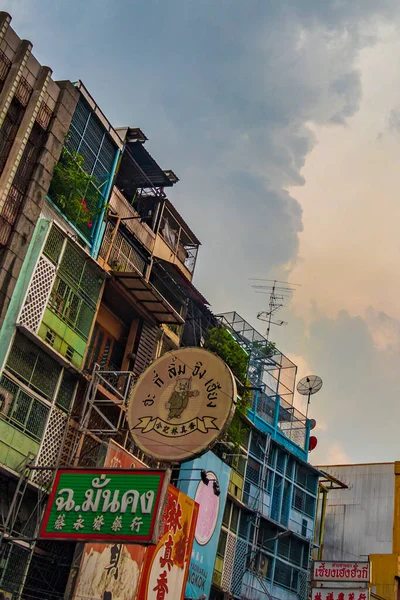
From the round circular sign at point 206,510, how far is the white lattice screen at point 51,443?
8.17 meters

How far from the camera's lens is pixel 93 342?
97.5 ft

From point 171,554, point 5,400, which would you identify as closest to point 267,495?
point 171,554

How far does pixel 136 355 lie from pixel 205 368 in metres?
6.74

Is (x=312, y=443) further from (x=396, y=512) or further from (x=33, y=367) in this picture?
(x=33, y=367)

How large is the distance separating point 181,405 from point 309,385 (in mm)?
23560

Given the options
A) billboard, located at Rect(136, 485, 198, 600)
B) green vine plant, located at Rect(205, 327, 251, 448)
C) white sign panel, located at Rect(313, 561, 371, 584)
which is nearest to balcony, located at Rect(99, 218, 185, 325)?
green vine plant, located at Rect(205, 327, 251, 448)

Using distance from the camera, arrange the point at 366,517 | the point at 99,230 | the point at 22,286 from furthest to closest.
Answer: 1. the point at 366,517
2. the point at 99,230
3. the point at 22,286

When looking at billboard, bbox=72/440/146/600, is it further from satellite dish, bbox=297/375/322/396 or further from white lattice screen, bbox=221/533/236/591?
satellite dish, bbox=297/375/322/396

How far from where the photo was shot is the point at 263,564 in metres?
36.8

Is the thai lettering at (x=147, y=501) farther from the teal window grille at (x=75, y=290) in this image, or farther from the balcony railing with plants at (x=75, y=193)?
the balcony railing with plants at (x=75, y=193)

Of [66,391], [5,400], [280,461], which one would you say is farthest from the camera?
[280,461]

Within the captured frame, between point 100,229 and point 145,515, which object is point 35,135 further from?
point 145,515

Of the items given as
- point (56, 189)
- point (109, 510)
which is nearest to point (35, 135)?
point (56, 189)

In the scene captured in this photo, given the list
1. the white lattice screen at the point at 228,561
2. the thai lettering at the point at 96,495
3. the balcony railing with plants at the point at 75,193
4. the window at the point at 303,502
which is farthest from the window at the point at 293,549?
the thai lettering at the point at 96,495
